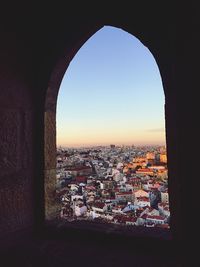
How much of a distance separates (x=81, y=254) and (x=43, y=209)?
74 cm

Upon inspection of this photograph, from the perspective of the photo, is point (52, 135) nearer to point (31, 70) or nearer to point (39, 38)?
point (31, 70)

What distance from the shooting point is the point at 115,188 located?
33.1 meters

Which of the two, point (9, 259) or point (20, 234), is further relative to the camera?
point (20, 234)

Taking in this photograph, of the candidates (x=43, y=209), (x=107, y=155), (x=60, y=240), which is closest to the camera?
(x=60, y=240)

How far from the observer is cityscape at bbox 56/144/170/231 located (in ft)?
71.8

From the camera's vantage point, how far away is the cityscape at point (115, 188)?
71.8ft

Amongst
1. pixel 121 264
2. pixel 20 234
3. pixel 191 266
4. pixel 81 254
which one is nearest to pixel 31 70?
pixel 20 234

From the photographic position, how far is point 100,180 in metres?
31.4

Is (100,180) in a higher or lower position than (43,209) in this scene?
lower

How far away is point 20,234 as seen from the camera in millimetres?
2438

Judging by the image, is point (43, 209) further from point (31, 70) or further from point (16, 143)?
point (31, 70)

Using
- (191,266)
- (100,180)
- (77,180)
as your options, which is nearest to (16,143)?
(191,266)

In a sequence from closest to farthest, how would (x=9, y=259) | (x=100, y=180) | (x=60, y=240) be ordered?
(x=9, y=259), (x=60, y=240), (x=100, y=180)

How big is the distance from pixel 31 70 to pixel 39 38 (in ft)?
1.13
